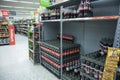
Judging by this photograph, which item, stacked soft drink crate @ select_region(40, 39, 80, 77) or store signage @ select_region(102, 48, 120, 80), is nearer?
store signage @ select_region(102, 48, 120, 80)

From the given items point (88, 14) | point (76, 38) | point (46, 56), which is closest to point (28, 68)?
point (46, 56)

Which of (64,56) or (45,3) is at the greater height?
(45,3)

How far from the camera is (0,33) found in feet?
26.1

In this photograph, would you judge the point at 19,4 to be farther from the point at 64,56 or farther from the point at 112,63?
the point at 112,63

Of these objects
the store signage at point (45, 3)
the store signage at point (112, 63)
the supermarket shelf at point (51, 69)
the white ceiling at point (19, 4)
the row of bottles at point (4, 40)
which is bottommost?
the supermarket shelf at point (51, 69)

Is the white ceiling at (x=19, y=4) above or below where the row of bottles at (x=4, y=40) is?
above

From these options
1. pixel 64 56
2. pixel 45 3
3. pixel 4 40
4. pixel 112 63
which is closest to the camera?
pixel 112 63

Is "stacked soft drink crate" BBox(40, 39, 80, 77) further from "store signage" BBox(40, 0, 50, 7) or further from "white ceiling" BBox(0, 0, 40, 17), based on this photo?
"white ceiling" BBox(0, 0, 40, 17)

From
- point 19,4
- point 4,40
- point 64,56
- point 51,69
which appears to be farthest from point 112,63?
point 19,4

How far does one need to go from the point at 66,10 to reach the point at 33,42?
186 cm

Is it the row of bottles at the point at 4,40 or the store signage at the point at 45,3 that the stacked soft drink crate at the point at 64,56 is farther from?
the row of bottles at the point at 4,40

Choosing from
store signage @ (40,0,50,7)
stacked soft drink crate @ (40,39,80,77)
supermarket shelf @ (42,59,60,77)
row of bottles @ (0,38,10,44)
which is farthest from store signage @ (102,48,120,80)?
row of bottles @ (0,38,10,44)

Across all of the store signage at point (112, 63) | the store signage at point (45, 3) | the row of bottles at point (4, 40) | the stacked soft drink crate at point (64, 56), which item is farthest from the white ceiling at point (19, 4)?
the store signage at point (112, 63)

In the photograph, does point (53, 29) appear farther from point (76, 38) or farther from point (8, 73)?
point (8, 73)
